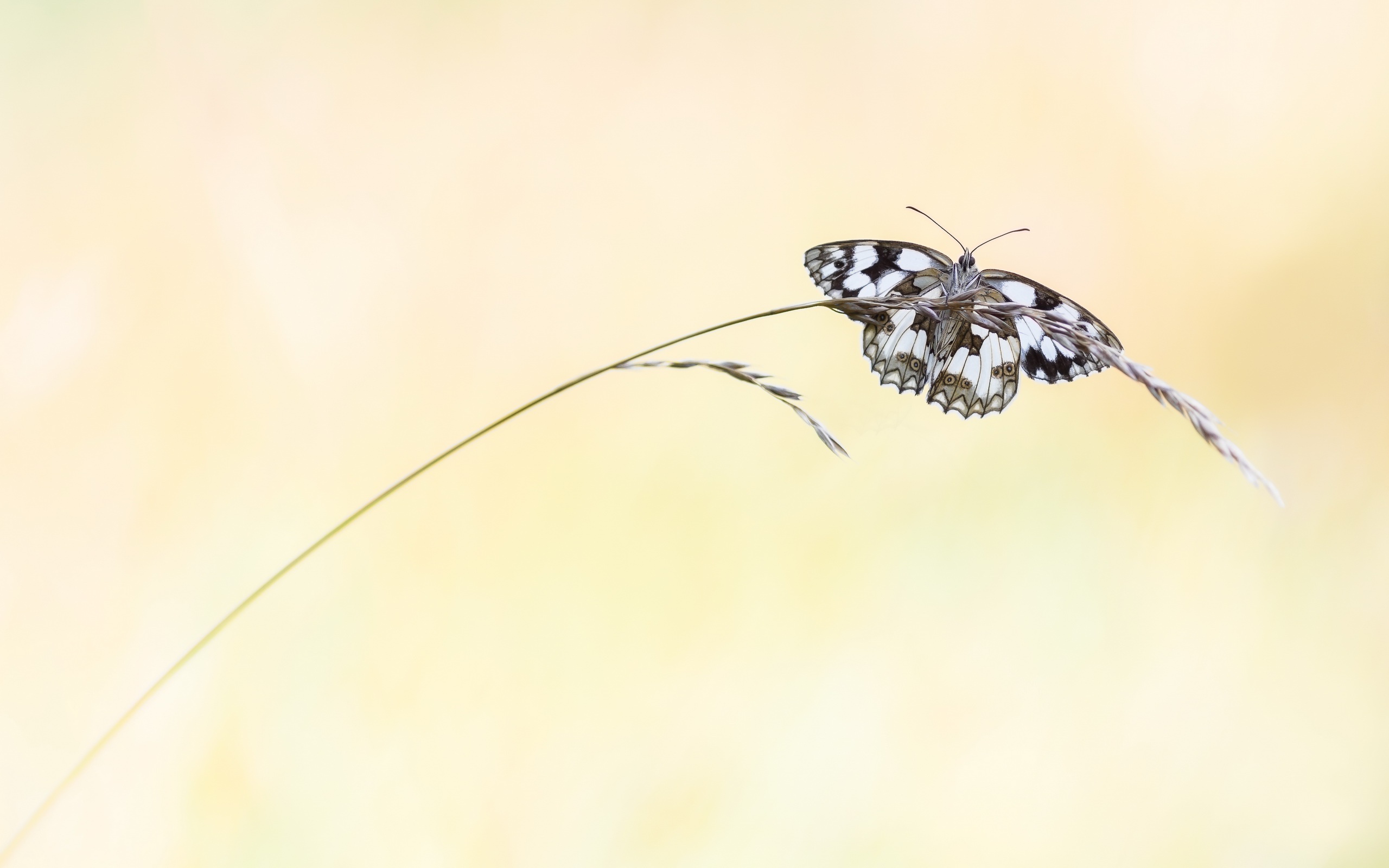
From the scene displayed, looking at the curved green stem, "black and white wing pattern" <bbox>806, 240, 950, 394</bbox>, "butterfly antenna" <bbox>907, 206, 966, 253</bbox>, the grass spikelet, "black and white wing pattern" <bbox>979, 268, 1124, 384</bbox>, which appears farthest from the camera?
"butterfly antenna" <bbox>907, 206, 966, 253</bbox>

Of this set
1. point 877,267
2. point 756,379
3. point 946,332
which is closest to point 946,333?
point 946,332

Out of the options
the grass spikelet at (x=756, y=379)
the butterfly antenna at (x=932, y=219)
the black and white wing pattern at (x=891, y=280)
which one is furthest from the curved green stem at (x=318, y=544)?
the butterfly antenna at (x=932, y=219)

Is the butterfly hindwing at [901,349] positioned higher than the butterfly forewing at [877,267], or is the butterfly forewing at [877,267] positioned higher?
the butterfly forewing at [877,267]

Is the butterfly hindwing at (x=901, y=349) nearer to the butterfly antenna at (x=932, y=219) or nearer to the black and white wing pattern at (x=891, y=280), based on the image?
the black and white wing pattern at (x=891, y=280)

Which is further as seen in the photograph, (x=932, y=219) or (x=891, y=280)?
(x=932, y=219)

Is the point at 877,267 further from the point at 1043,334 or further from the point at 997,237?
the point at 997,237

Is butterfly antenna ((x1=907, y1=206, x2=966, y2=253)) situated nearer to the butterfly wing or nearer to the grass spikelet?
the butterfly wing

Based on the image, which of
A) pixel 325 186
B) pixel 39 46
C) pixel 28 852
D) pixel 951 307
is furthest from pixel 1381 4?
pixel 28 852

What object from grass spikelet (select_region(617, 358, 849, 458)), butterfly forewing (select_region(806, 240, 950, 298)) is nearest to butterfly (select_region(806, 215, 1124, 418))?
butterfly forewing (select_region(806, 240, 950, 298))
